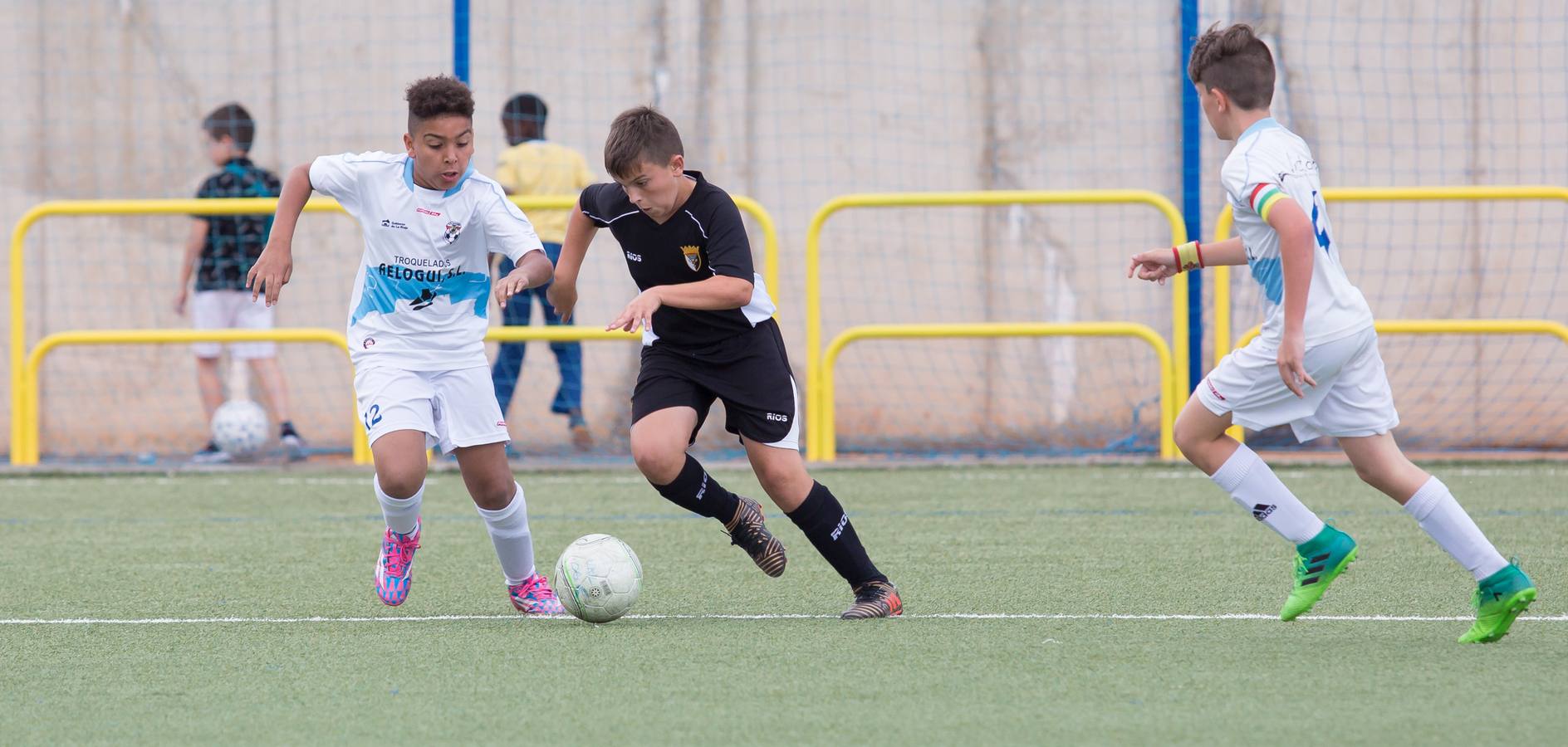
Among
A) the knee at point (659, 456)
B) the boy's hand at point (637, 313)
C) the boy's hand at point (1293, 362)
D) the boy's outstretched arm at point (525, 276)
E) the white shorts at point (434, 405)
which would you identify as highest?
the boy's outstretched arm at point (525, 276)

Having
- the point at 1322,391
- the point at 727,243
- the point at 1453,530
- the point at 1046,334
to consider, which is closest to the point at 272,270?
the point at 727,243

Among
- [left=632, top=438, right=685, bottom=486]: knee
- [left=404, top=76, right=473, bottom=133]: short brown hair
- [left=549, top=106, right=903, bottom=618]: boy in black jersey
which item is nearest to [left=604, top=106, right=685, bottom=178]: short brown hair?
[left=549, top=106, right=903, bottom=618]: boy in black jersey

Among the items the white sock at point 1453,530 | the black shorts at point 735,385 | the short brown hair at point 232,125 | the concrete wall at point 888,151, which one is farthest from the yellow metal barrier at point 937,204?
the white sock at point 1453,530

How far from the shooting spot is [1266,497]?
4203 millimetres

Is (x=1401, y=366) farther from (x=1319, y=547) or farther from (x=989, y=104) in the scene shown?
(x=1319, y=547)

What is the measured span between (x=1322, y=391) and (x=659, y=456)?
1.65m

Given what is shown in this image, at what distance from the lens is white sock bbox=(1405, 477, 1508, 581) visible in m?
3.95

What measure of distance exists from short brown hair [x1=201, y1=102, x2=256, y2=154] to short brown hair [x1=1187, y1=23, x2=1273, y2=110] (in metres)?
6.47

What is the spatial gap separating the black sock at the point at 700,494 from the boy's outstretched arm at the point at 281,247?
1.12 m

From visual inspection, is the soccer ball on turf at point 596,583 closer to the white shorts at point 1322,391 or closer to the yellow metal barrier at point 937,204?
the white shorts at point 1322,391

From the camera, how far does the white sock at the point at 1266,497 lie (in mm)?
4156

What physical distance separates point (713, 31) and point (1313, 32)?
3.30 metres

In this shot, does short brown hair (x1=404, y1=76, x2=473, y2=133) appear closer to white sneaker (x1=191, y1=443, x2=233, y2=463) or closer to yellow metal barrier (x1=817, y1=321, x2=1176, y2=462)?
yellow metal barrier (x1=817, y1=321, x2=1176, y2=462)

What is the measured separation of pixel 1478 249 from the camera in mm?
9430
